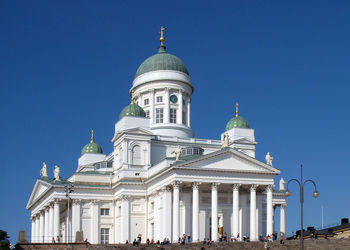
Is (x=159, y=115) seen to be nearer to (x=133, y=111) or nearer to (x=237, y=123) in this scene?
(x=133, y=111)

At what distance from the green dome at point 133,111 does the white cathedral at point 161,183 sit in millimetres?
131

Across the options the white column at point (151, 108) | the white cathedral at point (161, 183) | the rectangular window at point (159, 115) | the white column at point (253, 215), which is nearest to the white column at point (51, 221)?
the white cathedral at point (161, 183)

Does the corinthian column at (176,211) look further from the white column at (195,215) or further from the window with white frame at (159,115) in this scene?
the window with white frame at (159,115)

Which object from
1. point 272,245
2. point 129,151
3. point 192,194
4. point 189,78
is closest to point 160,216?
point 192,194

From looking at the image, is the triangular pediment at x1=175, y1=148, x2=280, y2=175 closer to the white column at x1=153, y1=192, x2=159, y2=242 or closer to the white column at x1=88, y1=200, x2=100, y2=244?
the white column at x1=153, y1=192, x2=159, y2=242

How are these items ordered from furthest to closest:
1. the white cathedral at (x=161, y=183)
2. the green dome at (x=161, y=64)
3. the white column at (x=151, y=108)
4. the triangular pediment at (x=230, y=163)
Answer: the green dome at (x=161, y=64), the white column at (x=151, y=108), the white cathedral at (x=161, y=183), the triangular pediment at (x=230, y=163)

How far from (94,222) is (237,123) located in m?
21.9

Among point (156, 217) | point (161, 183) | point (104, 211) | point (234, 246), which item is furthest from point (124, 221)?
point (234, 246)

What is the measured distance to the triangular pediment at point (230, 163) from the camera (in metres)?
72.2

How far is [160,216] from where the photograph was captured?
7450 cm

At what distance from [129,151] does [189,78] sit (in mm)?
16267

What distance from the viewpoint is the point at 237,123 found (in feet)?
289

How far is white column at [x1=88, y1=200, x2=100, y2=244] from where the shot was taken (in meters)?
80.8

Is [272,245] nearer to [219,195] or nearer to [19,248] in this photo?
[219,195]
